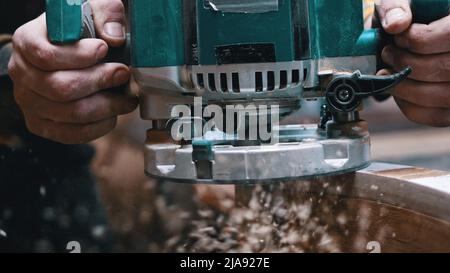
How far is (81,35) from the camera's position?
112 cm

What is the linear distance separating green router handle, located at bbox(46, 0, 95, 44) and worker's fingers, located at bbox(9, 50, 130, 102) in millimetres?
58

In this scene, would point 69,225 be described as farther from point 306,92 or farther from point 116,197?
point 306,92

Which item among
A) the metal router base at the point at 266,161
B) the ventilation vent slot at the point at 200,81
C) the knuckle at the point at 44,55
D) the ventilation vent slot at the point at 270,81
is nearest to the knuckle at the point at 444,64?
the metal router base at the point at 266,161

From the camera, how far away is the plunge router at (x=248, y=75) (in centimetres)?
104

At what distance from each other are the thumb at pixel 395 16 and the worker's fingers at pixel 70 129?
491 mm

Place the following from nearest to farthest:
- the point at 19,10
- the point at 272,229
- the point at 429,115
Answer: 1. the point at 429,115
2. the point at 272,229
3. the point at 19,10

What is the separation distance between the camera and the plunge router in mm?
1038

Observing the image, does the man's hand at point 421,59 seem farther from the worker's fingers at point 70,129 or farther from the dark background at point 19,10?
the dark background at point 19,10

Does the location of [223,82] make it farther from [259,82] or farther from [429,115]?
[429,115]

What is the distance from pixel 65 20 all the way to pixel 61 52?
0.05 metres

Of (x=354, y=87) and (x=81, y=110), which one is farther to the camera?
(x=81, y=110)

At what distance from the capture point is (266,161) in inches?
41.0

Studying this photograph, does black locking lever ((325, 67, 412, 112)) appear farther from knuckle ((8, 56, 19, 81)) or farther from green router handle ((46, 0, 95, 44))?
knuckle ((8, 56, 19, 81))

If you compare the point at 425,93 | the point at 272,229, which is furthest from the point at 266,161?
the point at 272,229
